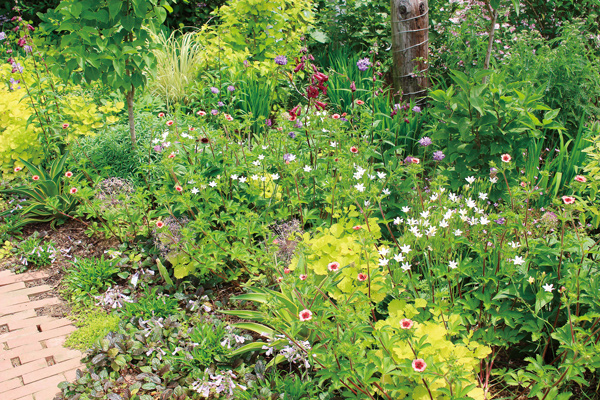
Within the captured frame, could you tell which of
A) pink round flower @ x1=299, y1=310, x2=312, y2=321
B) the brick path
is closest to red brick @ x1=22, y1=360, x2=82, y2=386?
the brick path

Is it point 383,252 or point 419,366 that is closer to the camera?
point 419,366

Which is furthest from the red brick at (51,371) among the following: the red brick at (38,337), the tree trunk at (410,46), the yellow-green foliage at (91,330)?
the tree trunk at (410,46)

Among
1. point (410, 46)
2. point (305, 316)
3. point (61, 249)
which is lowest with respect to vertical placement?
point (61, 249)

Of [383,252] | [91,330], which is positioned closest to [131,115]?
[91,330]

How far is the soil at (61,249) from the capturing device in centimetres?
283

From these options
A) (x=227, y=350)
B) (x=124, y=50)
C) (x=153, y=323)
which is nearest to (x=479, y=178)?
(x=227, y=350)

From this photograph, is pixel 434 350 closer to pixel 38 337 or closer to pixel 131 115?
pixel 38 337

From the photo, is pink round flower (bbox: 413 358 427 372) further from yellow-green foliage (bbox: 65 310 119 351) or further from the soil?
the soil

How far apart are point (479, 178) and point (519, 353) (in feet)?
3.57

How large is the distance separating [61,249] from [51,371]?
3.65 ft

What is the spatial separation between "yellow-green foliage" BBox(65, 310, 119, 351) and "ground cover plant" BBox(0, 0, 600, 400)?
0.01 meters

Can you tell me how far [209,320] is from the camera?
2434mm

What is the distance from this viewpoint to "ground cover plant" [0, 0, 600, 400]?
6.07 ft

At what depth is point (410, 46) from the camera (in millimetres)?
4117
